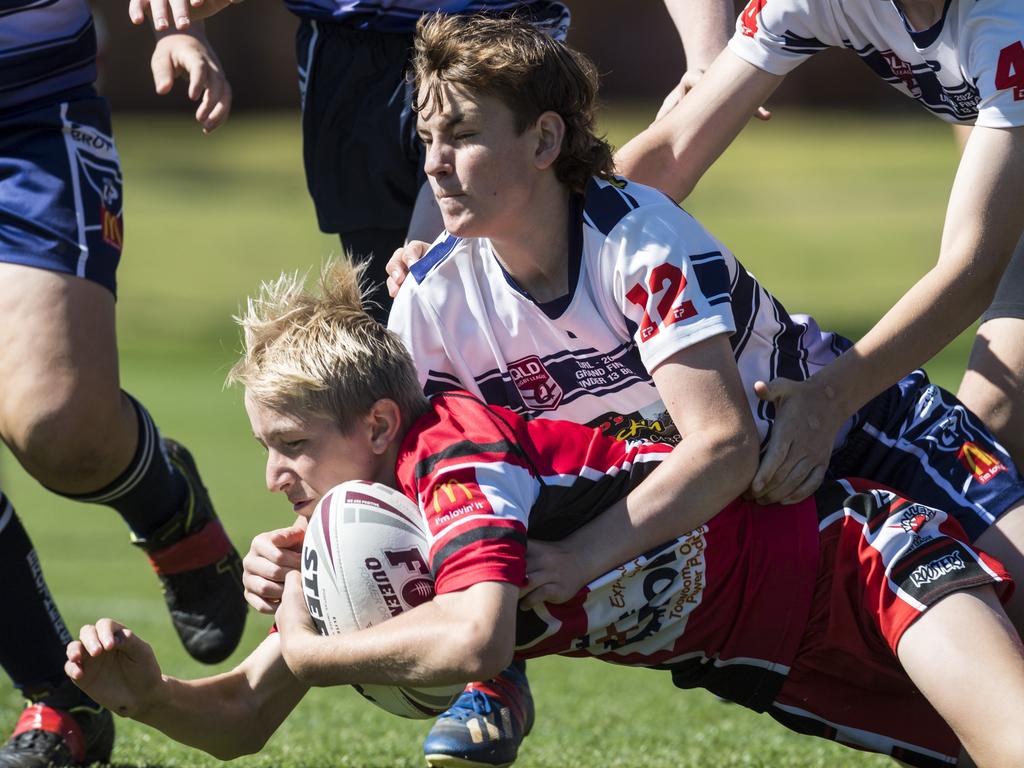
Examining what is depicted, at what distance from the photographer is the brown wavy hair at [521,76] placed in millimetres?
2816

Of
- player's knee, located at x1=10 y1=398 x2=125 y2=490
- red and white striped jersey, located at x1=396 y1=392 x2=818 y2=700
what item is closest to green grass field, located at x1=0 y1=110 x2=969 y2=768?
player's knee, located at x1=10 y1=398 x2=125 y2=490

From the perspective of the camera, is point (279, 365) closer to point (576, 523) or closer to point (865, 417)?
point (576, 523)

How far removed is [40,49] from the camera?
3.70 metres

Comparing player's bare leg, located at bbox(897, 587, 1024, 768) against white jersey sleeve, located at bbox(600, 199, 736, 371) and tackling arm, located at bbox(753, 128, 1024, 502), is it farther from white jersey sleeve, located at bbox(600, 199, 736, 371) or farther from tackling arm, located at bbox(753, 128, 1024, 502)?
white jersey sleeve, located at bbox(600, 199, 736, 371)

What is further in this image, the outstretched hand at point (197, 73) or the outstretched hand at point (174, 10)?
the outstretched hand at point (197, 73)

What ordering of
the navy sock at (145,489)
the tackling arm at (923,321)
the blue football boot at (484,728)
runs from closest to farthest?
the tackling arm at (923,321), the blue football boot at (484,728), the navy sock at (145,489)

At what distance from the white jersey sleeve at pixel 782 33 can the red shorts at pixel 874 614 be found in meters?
1.04

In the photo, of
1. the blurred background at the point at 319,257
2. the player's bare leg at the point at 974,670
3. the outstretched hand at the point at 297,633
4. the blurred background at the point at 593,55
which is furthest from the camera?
the blurred background at the point at 593,55

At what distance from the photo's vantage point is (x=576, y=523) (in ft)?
8.66

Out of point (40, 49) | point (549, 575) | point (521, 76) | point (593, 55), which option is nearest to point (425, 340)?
point (521, 76)

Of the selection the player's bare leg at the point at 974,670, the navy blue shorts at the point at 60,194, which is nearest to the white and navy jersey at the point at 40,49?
the navy blue shorts at the point at 60,194

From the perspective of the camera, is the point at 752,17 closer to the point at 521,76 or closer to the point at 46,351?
the point at 521,76

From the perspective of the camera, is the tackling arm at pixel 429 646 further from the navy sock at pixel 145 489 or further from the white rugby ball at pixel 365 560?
the navy sock at pixel 145 489

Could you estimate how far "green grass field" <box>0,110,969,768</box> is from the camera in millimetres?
3939
